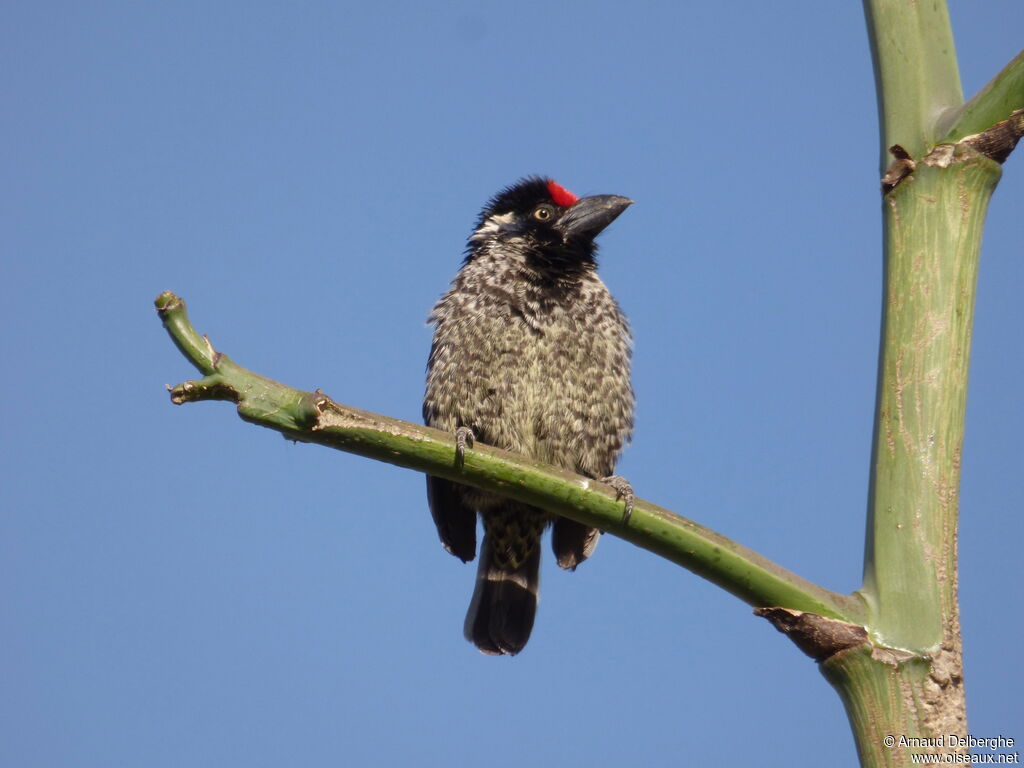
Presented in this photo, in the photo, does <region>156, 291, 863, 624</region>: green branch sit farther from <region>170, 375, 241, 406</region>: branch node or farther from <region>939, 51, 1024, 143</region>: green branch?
<region>939, 51, 1024, 143</region>: green branch

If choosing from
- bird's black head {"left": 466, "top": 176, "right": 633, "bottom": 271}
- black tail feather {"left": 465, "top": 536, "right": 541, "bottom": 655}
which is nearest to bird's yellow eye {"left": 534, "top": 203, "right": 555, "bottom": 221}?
bird's black head {"left": 466, "top": 176, "right": 633, "bottom": 271}

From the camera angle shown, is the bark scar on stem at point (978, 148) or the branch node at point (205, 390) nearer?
the bark scar on stem at point (978, 148)

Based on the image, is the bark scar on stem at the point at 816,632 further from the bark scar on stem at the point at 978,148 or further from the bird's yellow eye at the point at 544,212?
the bird's yellow eye at the point at 544,212

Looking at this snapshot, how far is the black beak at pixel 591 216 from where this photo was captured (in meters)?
4.88

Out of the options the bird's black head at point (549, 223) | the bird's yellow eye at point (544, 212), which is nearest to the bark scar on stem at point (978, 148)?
the bird's black head at point (549, 223)

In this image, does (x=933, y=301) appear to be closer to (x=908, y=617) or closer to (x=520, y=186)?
(x=908, y=617)

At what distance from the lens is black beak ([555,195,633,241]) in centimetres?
488

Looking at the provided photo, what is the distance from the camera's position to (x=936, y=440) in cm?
191

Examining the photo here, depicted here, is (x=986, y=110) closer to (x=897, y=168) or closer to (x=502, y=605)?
(x=897, y=168)

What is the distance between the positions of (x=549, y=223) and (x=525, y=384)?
3.15 feet

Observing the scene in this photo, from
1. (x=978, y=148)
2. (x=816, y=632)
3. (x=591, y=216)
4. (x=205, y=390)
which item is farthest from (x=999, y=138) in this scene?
(x=591, y=216)

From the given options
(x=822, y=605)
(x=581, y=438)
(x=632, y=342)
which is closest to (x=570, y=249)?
(x=632, y=342)

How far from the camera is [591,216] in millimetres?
4875

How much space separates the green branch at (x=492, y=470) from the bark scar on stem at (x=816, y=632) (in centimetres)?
1
